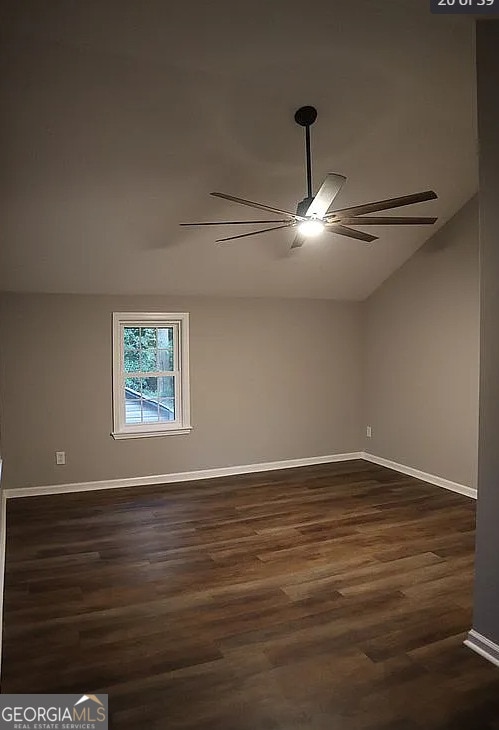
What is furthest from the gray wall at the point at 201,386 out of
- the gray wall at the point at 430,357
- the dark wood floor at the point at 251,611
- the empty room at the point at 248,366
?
the dark wood floor at the point at 251,611

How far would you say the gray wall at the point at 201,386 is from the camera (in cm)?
511

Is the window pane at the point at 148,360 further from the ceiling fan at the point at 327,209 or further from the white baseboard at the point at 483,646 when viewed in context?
the white baseboard at the point at 483,646

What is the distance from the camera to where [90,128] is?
3287mm

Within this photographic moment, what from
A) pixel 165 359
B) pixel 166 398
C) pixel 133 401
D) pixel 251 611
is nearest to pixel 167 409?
pixel 166 398

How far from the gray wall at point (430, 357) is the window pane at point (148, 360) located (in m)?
2.56

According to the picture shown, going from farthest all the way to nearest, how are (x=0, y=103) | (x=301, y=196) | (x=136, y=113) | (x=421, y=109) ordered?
1. (x=301, y=196)
2. (x=421, y=109)
3. (x=136, y=113)
4. (x=0, y=103)

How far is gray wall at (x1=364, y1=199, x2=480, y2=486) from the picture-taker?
5098 mm

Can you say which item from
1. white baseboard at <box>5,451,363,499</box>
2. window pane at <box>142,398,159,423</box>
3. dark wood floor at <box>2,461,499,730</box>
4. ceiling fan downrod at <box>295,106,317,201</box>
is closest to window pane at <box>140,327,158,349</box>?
window pane at <box>142,398,159,423</box>

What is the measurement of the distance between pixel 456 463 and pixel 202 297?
3058 millimetres

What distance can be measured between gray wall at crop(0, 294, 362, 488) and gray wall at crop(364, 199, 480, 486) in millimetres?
396

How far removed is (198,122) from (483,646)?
3303 millimetres

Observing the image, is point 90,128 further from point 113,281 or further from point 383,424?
point 383,424

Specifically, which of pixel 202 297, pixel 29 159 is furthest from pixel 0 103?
pixel 202 297

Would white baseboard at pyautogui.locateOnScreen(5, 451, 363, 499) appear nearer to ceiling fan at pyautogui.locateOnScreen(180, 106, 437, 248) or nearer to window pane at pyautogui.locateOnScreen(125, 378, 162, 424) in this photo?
window pane at pyautogui.locateOnScreen(125, 378, 162, 424)
